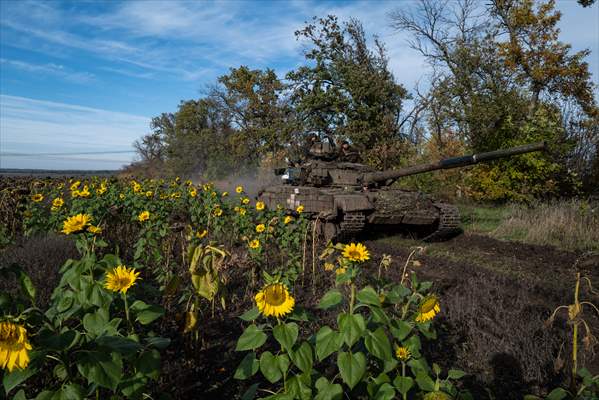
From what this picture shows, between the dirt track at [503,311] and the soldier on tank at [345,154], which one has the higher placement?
the soldier on tank at [345,154]

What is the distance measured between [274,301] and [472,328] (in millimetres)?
2860

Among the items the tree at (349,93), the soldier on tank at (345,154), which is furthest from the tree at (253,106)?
the soldier on tank at (345,154)

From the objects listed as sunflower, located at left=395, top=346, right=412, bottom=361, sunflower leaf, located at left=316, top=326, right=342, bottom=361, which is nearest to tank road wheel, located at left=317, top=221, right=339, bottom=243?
sunflower, located at left=395, top=346, right=412, bottom=361

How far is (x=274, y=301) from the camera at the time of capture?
1974 mm

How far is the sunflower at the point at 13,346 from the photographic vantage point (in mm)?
1435

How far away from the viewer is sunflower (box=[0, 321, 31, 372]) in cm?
143

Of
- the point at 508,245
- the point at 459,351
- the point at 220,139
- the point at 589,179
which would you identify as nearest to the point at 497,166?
the point at 589,179

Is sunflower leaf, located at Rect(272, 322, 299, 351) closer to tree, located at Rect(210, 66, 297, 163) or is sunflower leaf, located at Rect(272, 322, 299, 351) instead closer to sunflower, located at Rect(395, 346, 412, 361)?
sunflower, located at Rect(395, 346, 412, 361)

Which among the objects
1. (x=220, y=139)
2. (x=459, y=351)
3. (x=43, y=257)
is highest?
(x=220, y=139)

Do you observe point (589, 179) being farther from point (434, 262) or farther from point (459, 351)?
point (459, 351)

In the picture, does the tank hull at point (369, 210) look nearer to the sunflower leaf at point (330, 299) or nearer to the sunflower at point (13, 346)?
the sunflower leaf at point (330, 299)

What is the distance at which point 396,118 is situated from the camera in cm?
2277

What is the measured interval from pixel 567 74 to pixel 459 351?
2088 cm

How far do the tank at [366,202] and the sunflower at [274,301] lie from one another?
5.67 m
